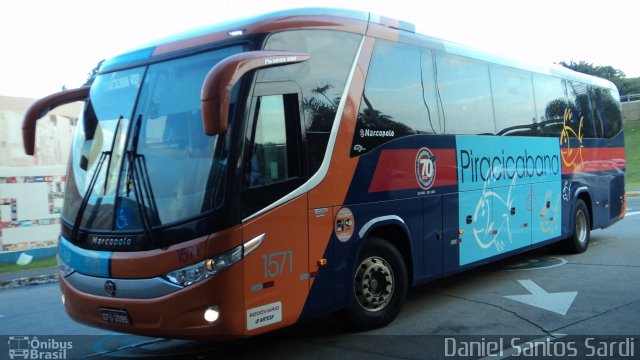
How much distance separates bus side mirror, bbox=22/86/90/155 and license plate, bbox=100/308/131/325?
2.08 meters

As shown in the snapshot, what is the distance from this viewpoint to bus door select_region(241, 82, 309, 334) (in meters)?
4.92

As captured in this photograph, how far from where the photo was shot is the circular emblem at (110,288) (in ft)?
16.3

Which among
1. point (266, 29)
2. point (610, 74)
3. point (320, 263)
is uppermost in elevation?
point (610, 74)

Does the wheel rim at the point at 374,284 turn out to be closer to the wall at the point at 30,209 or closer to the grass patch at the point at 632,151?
the wall at the point at 30,209

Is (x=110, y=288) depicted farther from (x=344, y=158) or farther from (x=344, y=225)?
(x=344, y=158)

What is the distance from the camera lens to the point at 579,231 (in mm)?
11523

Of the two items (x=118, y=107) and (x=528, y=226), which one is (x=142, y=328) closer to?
(x=118, y=107)

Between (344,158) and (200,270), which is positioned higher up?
(344,158)

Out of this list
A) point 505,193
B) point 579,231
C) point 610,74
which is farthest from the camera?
point 610,74

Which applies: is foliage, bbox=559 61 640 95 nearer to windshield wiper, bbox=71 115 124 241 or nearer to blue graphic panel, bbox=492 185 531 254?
blue graphic panel, bbox=492 185 531 254

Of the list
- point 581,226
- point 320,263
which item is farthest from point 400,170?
point 581,226

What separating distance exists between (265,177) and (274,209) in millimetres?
304

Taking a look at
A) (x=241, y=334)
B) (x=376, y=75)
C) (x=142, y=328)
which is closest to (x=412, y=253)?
(x=376, y=75)

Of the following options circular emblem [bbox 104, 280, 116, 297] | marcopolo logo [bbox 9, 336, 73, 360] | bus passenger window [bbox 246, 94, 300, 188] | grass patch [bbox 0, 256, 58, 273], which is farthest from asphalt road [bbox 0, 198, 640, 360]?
grass patch [bbox 0, 256, 58, 273]
